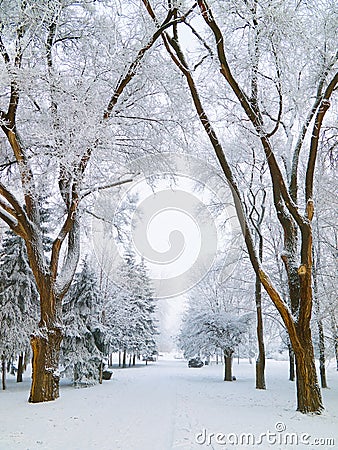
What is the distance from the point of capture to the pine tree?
11.3 meters

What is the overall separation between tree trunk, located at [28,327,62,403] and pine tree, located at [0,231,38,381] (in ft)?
12.8

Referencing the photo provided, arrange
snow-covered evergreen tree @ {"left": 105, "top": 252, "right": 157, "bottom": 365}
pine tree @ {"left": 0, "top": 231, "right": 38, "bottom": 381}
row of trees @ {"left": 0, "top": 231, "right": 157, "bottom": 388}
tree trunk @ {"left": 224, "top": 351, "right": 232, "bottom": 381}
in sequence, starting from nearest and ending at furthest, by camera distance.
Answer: pine tree @ {"left": 0, "top": 231, "right": 38, "bottom": 381} → row of trees @ {"left": 0, "top": 231, "right": 157, "bottom": 388} → tree trunk @ {"left": 224, "top": 351, "right": 232, "bottom": 381} → snow-covered evergreen tree @ {"left": 105, "top": 252, "right": 157, "bottom": 365}

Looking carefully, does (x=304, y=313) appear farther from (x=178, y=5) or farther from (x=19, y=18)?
(x=19, y=18)

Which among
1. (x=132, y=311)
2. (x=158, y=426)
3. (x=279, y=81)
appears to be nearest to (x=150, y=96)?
(x=279, y=81)

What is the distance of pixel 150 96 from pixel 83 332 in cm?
872

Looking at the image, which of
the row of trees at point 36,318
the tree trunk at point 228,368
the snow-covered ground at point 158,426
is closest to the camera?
the snow-covered ground at point 158,426

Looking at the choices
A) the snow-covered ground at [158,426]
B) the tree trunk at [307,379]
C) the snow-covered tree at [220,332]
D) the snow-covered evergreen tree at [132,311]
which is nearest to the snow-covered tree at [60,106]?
the snow-covered ground at [158,426]

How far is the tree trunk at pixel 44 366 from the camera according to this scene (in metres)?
7.68

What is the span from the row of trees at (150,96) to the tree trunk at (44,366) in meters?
0.02

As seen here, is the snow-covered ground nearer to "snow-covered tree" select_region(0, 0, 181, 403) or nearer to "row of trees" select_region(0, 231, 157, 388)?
"snow-covered tree" select_region(0, 0, 181, 403)

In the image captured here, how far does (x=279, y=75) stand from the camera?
19.7 feet

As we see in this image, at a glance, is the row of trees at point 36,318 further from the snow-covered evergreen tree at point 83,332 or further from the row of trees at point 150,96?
the row of trees at point 150,96

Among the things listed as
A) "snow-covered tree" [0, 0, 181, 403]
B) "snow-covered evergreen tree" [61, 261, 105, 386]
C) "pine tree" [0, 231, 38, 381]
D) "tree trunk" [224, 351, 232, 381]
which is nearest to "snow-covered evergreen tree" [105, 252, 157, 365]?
"snow-covered evergreen tree" [61, 261, 105, 386]

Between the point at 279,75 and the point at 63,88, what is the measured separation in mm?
3394
